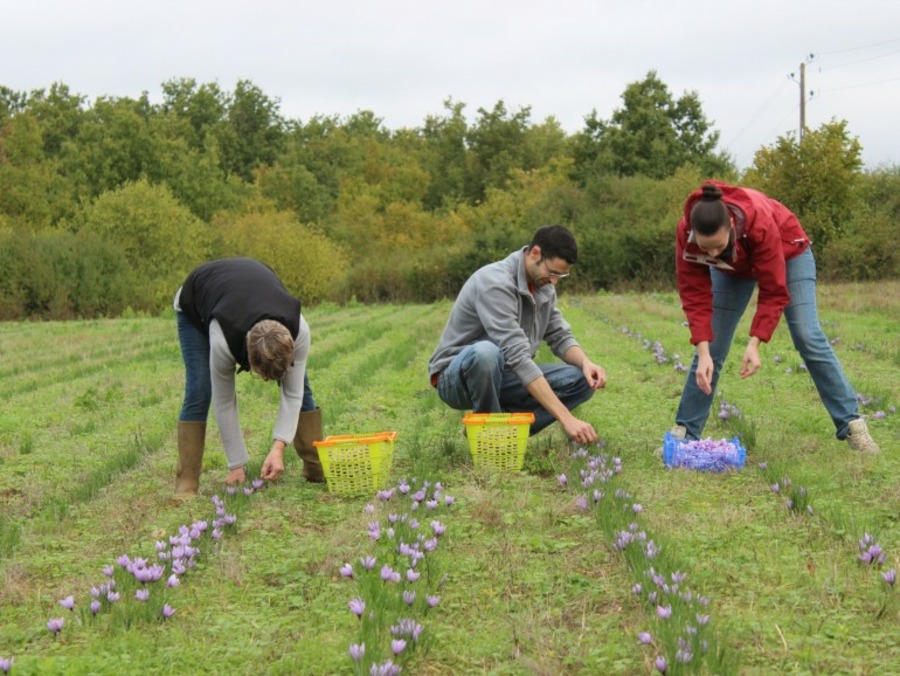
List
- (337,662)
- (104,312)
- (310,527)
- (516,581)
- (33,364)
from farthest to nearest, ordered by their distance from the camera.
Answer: (104,312) → (33,364) → (310,527) → (516,581) → (337,662)

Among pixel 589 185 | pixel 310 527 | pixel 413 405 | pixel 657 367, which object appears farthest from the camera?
pixel 589 185

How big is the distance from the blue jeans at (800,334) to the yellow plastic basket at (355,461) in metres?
2.25

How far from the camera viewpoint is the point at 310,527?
18.2ft

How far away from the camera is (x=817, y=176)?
35.1 m

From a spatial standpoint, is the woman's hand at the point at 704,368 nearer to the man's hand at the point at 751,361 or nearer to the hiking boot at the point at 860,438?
the man's hand at the point at 751,361

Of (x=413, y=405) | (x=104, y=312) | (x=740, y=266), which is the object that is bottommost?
(x=104, y=312)

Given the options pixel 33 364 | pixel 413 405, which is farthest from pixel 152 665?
pixel 33 364

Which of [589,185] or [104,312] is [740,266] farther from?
[589,185]

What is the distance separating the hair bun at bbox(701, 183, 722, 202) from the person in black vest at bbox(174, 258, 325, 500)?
2.53 m

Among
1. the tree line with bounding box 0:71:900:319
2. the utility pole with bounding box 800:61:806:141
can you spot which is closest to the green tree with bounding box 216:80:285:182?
the tree line with bounding box 0:71:900:319

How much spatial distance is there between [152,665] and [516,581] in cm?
157

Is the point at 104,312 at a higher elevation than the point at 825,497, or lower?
lower

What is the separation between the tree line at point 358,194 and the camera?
38406mm

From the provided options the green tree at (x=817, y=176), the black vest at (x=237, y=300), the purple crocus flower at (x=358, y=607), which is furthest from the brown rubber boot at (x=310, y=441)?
the green tree at (x=817, y=176)
